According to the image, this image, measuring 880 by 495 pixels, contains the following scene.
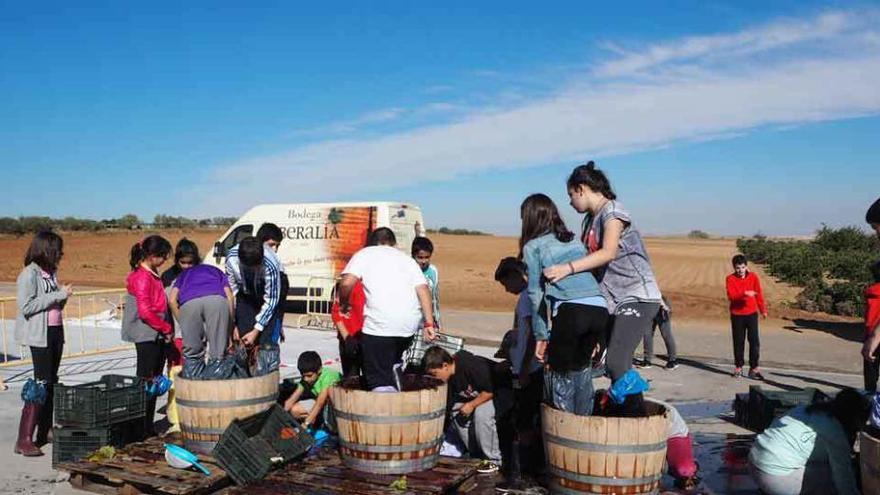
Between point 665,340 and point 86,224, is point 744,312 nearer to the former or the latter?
point 665,340

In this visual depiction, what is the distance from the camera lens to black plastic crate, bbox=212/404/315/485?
549 cm

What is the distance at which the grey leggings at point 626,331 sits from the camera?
507 cm

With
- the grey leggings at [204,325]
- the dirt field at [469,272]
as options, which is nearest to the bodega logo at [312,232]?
the dirt field at [469,272]

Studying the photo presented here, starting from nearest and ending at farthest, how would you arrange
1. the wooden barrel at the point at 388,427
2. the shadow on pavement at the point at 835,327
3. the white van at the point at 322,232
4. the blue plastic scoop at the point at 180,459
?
the wooden barrel at the point at 388,427 < the blue plastic scoop at the point at 180,459 < the shadow on pavement at the point at 835,327 < the white van at the point at 322,232

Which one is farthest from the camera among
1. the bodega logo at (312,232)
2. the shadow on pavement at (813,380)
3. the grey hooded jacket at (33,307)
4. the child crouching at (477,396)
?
A: the bodega logo at (312,232)

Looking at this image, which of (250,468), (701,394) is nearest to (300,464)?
(250,468)

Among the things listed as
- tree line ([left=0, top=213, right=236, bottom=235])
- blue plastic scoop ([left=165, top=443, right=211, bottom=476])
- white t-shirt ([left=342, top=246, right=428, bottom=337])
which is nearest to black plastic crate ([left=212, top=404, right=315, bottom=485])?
blue plastic scoop ([left=165, top=443, right=211, bottom=476])

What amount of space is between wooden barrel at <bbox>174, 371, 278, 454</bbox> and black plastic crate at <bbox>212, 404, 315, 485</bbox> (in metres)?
0.16

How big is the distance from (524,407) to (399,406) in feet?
3.80

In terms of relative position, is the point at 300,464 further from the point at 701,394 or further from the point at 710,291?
the point at 710,291

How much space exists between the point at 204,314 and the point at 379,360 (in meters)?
1.58

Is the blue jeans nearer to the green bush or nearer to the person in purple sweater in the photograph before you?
the person in purple sweater

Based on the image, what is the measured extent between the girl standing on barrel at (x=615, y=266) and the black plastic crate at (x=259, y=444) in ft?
8.17

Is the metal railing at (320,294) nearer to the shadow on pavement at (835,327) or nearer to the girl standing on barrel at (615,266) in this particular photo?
the shadow on pavement at (835,327)
